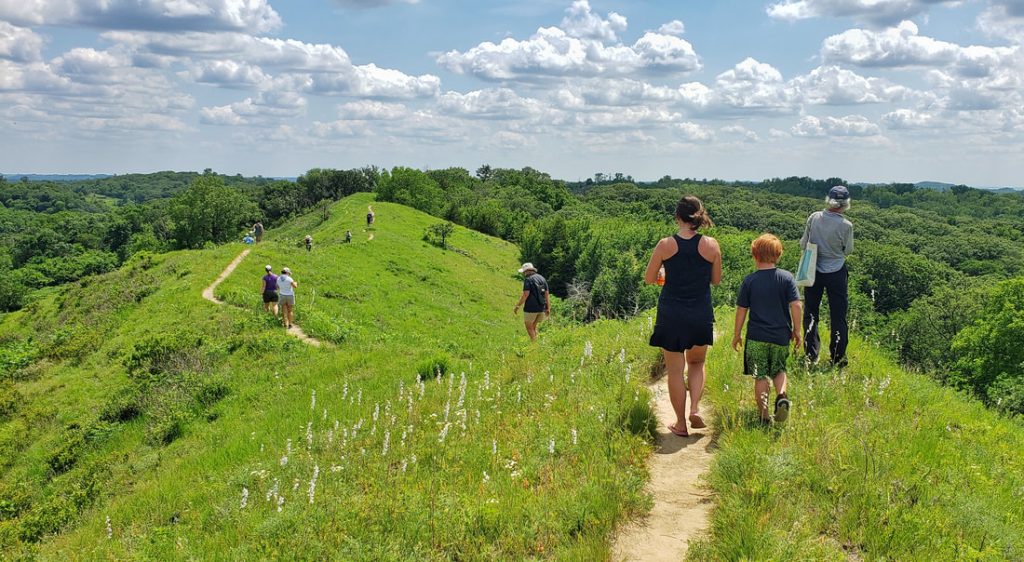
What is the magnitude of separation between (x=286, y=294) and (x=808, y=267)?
15.8 meters

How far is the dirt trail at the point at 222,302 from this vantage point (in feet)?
59.1

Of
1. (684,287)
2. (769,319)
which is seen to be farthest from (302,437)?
(769,319)

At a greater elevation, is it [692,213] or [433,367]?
[692,213]

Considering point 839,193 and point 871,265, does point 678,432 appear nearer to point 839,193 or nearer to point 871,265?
point 839,193

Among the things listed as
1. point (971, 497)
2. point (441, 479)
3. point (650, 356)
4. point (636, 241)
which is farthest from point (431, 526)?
point (636, 241)

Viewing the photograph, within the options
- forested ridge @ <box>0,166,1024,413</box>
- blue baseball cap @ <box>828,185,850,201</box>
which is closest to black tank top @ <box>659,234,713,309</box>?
blue baseball cap @ <box>828,185,850,201</box>

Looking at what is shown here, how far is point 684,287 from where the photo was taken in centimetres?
633

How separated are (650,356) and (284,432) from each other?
20.4 feet

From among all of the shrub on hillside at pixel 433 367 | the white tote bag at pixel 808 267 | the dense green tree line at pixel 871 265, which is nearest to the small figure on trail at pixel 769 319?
the white tote bag at pixel 808 267

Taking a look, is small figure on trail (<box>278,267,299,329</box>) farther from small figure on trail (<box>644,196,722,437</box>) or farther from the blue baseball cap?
the blue baseball cap

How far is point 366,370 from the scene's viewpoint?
13.2m

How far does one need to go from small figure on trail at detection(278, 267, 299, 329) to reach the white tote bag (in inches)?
603

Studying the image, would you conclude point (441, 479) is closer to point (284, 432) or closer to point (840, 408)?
point (840, 408)

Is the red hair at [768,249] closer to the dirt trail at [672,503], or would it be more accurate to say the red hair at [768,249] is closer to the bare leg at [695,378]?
the bare leg at [695,378]
